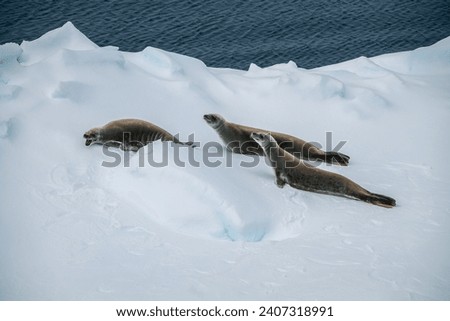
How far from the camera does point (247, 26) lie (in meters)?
24.2

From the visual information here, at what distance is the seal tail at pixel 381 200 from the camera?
29.3ft

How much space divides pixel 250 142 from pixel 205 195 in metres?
2.21

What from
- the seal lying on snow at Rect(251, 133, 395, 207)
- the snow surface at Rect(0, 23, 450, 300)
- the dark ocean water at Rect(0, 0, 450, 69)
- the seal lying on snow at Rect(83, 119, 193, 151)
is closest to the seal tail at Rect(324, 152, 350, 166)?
the snow surface at Rect(0, 23, 450, 300)

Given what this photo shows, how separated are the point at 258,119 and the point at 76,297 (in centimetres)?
546

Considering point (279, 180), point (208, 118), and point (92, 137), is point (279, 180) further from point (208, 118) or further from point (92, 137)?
point (92, 137)

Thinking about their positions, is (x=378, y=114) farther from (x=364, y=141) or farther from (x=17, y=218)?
(x=17, y=218)

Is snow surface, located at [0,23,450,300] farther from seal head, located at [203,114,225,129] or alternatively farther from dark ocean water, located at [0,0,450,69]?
dark ocean water, located at [0,0,450,69]

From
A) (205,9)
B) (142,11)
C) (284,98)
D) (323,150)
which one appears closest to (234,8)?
(205,9)

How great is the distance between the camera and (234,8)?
993 inches

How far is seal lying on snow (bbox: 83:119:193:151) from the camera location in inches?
389

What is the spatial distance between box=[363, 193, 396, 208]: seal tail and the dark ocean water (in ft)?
42.7

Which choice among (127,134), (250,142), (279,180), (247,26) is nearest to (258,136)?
(250,142)

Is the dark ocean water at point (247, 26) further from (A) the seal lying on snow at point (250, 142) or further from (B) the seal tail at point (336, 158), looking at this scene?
(B) the seal tail at point (336, 158)
